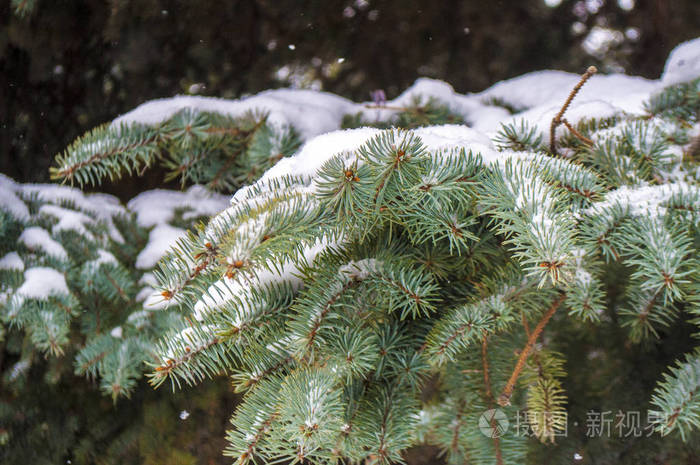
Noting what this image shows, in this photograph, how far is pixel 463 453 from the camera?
915 millimetres

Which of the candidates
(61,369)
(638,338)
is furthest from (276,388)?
(61,369)

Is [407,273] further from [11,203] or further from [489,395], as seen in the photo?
[11,203]

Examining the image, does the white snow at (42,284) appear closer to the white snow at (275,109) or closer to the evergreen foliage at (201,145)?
the evergreen foliage at (201,145)

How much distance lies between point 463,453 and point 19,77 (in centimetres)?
174

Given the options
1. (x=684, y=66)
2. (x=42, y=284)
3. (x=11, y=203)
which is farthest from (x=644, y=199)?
(x=11, y=203)

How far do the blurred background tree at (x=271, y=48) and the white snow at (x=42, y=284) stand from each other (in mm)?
660

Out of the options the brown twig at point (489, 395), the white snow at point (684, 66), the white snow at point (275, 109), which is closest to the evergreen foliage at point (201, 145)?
the white snow at point (275, 109)

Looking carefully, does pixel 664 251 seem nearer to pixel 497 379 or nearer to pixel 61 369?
pixel 497 379

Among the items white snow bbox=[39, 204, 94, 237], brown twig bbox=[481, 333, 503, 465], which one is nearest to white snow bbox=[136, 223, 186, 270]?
white snow bbox=[39, 204, 94, 237]

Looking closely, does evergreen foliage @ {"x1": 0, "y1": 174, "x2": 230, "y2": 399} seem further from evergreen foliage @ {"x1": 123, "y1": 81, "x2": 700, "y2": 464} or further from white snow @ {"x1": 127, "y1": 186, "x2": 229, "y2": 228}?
evergreen foliage @ {"x1": 123, "y1": 81, "x2": 700, "y2": 464}

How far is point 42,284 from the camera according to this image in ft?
3.07

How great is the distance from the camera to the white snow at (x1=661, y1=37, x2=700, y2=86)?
102cm

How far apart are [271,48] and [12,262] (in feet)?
3.65

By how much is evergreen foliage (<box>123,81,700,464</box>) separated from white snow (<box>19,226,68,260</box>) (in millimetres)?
577
